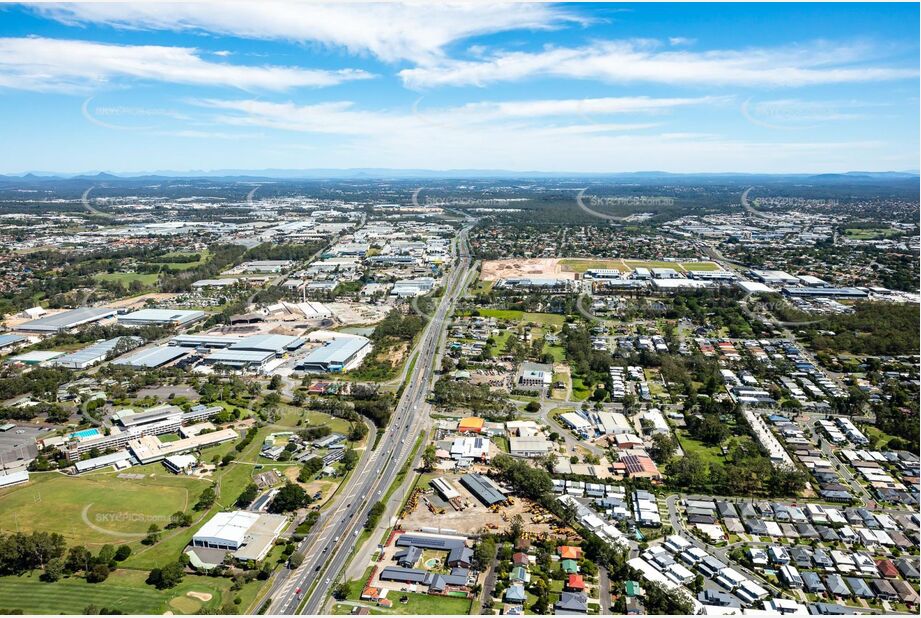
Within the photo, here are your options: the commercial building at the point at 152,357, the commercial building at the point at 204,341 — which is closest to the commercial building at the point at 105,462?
the commercial building at the point at 152,357

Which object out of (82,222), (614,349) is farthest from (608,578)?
(82,222)

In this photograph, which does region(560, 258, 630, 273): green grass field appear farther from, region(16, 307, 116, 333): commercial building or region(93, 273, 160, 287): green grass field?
region(16, 307, 116, 333): commercial building

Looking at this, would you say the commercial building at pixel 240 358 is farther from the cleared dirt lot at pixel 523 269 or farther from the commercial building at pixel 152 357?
the cleared dirt lot at pixel 523 269

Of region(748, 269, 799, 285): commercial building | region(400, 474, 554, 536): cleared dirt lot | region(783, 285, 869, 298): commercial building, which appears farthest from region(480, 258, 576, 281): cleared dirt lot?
region(400, 474, 554, 536): cleared dirt lot

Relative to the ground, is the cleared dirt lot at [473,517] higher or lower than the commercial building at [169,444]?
lower

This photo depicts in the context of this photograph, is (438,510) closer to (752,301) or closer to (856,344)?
(856,344)

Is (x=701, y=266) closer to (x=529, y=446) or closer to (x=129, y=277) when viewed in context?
(x=529, y=446)

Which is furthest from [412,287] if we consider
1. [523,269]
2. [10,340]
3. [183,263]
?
[10,340]
